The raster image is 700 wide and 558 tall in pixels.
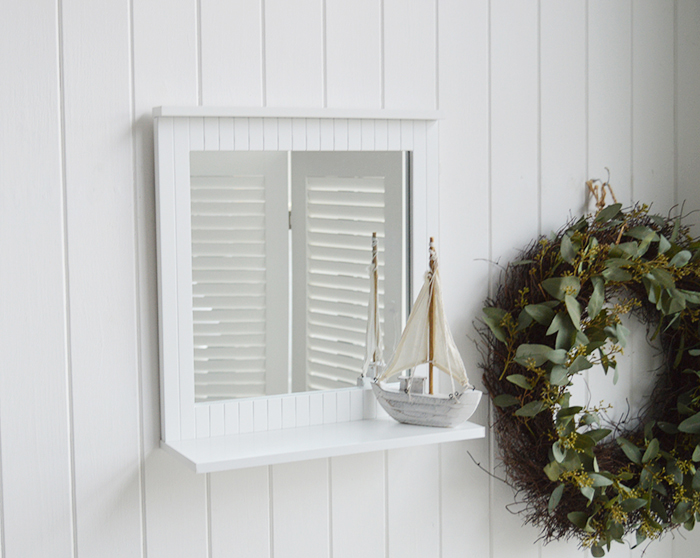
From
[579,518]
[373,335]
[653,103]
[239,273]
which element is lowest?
[579,518]

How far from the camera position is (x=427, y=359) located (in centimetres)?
127

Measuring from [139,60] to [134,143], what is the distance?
0.42ft

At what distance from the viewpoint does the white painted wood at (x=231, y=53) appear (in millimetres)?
1211

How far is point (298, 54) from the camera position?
1274 millimetres

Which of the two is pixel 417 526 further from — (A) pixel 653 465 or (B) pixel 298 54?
(B) pixel 298 54

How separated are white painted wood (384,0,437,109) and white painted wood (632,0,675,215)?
1.57ft

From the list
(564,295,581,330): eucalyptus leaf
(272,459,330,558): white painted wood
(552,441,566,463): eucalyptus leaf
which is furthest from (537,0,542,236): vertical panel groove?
(272,459,330,558): white painted wood

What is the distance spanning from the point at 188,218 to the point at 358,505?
599 mm

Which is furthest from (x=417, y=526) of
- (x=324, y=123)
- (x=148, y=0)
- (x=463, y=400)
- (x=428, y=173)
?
(x=148, y=0)

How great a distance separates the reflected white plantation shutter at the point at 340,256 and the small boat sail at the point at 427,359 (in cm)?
6

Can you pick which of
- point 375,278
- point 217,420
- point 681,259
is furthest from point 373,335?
point 681,259

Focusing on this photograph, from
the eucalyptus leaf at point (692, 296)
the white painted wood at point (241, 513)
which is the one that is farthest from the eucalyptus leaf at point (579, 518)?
the white painted wood at point (241, 513)

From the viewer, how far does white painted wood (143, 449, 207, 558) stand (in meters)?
1.21

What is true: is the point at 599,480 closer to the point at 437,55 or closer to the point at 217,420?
the point at 217,420
